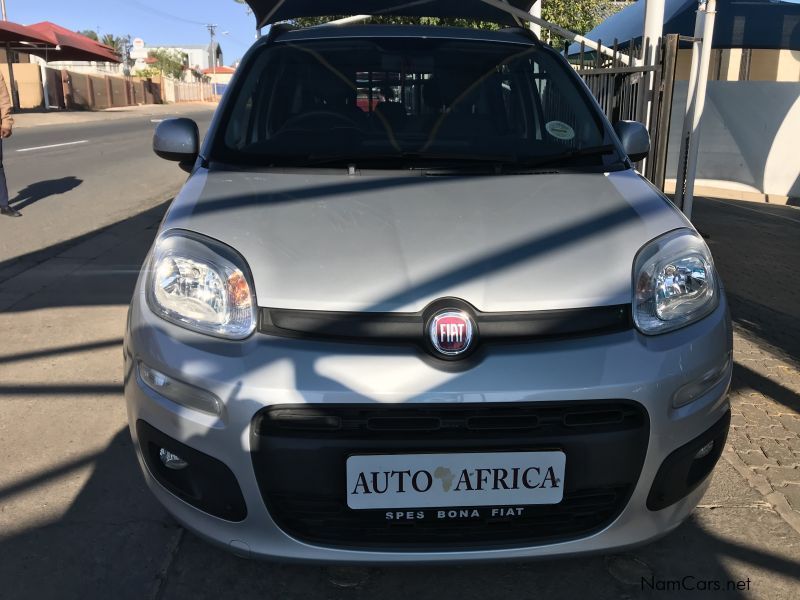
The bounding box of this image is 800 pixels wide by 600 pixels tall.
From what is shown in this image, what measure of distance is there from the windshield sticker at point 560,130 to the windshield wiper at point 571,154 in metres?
0.13

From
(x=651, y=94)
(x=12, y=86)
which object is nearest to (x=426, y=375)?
(x=651, y=94)

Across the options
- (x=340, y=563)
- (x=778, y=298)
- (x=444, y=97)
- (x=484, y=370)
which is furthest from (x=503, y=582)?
(x=778, y=298)

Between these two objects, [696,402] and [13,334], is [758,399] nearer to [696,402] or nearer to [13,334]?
[696,402]

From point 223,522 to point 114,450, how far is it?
4.24 feet

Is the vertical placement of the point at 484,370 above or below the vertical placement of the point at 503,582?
above

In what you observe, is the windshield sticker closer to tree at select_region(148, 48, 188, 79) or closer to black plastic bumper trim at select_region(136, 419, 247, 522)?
black plastic bumper trim at select_region(136, 419, 247, 522)

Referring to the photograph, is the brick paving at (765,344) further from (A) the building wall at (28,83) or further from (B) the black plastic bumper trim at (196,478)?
(A) the building wall at (28,83)

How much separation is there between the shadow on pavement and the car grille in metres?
8.74

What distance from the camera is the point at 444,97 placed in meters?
3.24

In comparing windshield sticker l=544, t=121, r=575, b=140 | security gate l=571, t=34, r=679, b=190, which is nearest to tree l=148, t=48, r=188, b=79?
security gate l=571, t=34, r=679, b=190

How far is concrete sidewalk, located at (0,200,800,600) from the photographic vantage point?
2.30 meters

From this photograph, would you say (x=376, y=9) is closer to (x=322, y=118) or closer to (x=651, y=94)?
(x=651, y=94)

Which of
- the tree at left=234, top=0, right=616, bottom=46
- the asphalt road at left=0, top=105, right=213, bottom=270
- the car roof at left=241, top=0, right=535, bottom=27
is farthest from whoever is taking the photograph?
the tree at left=234, top=0, right=616, bottom=46

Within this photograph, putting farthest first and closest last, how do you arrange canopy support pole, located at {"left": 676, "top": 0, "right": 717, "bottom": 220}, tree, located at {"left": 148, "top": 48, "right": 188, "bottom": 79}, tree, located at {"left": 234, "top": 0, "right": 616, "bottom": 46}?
tree, located at {"left": 148, "top": 48, "right": 188, "bottom": 79} < tree, located at {"left": 234, "top": 0, "right": 616, "bottom": 46} < canopy support pole, located at {"left": 676, "top": 0, "right": 717, "bottom": 220}
